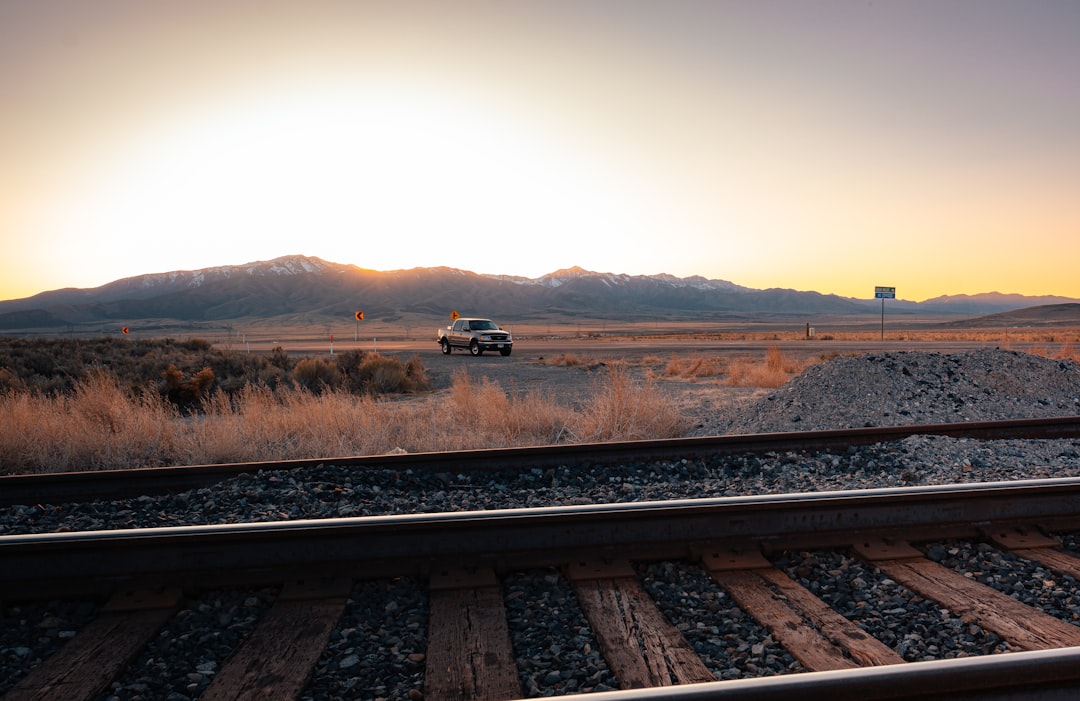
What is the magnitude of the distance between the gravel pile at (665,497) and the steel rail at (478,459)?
0.53 feet

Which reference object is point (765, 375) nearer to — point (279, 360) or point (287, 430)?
point (287, 430)

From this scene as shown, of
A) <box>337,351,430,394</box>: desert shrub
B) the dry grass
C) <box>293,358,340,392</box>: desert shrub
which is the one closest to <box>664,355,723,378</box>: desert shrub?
the dry grass

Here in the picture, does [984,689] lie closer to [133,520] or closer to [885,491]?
[885,491]

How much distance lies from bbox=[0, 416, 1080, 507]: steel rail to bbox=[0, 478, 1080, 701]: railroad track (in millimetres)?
2355

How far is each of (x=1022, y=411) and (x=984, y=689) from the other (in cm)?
1104

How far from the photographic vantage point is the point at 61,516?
5.85 metres

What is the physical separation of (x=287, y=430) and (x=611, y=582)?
7.27 metres

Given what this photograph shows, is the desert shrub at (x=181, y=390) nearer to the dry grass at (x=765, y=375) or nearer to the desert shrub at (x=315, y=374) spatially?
the desert shrub at (x=315, y=374)

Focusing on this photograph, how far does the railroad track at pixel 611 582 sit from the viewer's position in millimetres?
2896

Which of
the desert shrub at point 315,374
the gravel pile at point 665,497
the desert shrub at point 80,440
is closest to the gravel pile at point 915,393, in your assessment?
the gravel pile at point 665,497

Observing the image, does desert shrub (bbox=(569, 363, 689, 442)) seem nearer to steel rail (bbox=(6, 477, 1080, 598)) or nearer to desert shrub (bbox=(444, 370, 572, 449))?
desert shrub (bbox=(444, 370, 572, 449))

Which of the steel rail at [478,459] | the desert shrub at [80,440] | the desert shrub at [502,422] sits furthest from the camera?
the desert shrub at [502,422]

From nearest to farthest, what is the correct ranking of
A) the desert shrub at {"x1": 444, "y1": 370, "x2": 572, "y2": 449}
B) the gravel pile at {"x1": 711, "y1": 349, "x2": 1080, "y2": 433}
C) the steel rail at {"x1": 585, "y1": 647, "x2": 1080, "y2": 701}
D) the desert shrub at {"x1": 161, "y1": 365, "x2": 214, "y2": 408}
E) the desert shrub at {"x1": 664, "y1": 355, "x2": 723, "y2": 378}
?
1. the steel rail at {"x1": 585, "y1": 647, "x2": 1080, "y2": 701}
2. the desert shrub at {"x1": 444, "y1": 370, "x2": 572, "y2": 449}
3. the gravel pile at {"x1": 711, "y1": 349, "x2": 1080, "y2": 433}
4. the desert shrub at {"x1": 161, "y1": 365, "x2": 214, "y2": 408}
5. the desert shrub at {"x1": 664, "y1": 355, "x2": 723, "y2": 378}

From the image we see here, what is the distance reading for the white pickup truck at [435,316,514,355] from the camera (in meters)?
35.2
